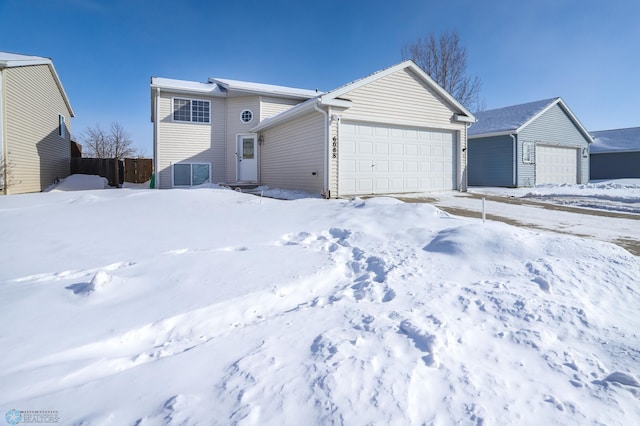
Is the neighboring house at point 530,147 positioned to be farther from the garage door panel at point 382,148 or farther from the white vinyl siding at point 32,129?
the white vinyl siding at point 32,129

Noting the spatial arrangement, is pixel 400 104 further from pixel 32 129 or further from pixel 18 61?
pixel 32 129

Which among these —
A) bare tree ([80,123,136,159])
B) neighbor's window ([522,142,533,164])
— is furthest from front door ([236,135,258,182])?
bare tree ([80,123,136,159])

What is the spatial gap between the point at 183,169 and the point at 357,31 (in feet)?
30.6

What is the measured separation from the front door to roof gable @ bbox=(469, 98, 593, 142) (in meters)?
10.7

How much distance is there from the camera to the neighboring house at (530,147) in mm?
15555

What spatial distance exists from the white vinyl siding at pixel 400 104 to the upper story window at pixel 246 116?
6.46 metres

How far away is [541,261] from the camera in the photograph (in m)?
3.45

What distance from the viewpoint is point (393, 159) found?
10.6 meters

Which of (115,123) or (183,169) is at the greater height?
(115,123)

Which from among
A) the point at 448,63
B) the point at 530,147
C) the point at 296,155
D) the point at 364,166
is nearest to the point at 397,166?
the point at 364,166

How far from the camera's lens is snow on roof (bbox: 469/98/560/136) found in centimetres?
1581

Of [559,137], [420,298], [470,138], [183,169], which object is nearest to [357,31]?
[470,138]

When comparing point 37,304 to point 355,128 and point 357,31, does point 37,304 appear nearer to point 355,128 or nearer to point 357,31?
point 355,128

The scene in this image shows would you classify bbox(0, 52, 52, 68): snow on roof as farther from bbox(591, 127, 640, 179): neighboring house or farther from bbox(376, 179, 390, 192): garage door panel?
bbox(591, 127, 640, 179): neighboring house
